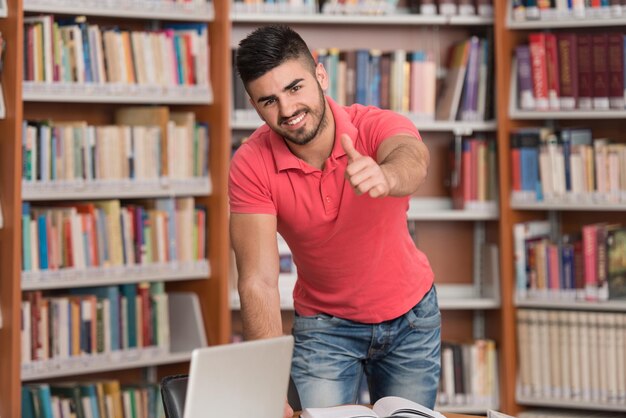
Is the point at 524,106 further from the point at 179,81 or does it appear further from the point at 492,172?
the point at 179,81

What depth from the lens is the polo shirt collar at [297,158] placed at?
92.3 inches

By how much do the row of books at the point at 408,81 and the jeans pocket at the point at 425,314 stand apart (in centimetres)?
155

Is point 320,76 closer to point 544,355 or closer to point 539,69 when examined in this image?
point 539,69

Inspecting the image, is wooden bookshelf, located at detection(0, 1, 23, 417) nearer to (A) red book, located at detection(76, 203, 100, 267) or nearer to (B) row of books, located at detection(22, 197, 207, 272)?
(B) row of books, located at detection(22, 197, 207, 272)

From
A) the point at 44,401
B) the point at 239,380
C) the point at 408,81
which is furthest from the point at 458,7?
the point at 239,380

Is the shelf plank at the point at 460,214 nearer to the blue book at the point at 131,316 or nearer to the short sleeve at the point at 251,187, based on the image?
the blue book at the point at 131,316

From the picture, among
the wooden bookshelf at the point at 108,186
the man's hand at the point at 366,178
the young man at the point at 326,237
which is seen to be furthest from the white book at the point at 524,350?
the man's hand at the point at 366,178

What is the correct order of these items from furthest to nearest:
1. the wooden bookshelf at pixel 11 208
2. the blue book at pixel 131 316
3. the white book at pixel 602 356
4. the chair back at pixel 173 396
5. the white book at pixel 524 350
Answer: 1. the white book at pixel 524 350
2. the white book at pixel 602 356
3. the blue book at pixel 131 316
4. the wooden bookshelf at pixel 11 208
5. the chair back at pixel 173 396

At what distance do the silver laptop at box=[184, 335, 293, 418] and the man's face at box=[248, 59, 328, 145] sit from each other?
0.74 m

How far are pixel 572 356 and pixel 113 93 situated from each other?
209 centimetres

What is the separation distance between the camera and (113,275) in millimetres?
3699

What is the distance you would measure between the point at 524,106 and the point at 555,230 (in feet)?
2.02

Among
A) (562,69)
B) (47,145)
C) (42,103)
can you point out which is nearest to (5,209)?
(47,145)

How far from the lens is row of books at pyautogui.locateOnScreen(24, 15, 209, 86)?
3.54 metres
